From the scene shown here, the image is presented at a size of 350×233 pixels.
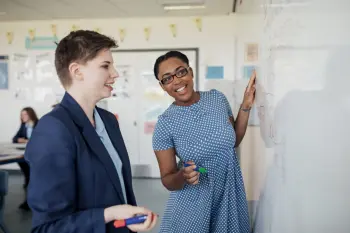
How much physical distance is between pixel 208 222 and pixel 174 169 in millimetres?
267

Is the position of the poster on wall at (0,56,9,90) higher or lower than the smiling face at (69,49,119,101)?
higher

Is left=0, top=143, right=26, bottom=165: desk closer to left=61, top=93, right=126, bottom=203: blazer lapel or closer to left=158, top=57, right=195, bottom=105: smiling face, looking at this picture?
left=158, top=57, right=195, bottom=105: smiling face

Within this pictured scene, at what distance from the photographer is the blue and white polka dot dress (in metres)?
1.28

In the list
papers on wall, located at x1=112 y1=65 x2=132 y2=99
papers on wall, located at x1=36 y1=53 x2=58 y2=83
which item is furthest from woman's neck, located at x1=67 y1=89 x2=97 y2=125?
papers on wall, located at x1=36 y1=53 x2=58 y2=83

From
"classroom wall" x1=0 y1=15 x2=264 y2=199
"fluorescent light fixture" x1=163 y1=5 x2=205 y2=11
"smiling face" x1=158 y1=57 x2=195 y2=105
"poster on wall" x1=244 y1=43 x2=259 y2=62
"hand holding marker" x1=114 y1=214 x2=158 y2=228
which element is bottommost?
"hand holding marker" x1=114 y1=214 x2=158 y2=228

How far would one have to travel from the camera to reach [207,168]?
4.24ft

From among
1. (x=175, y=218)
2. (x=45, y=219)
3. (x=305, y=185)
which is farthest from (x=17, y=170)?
(x=305, y=185)

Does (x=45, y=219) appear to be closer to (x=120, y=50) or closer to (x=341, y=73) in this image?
(x=341, y=73)

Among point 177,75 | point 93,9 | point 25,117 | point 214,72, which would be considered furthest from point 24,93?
point 177,75

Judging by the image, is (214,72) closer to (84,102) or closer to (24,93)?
(24,93)

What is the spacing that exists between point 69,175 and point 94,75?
319 mm

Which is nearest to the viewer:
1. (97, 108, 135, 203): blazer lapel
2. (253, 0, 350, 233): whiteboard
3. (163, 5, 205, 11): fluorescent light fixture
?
(253, 0, 350, 233): whiteboard

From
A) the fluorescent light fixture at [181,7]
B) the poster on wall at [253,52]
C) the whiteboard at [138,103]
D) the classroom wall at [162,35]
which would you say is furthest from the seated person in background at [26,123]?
the poster on wall at [253,52]

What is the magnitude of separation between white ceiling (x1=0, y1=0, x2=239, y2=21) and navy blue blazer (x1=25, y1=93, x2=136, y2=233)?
11.5ft
